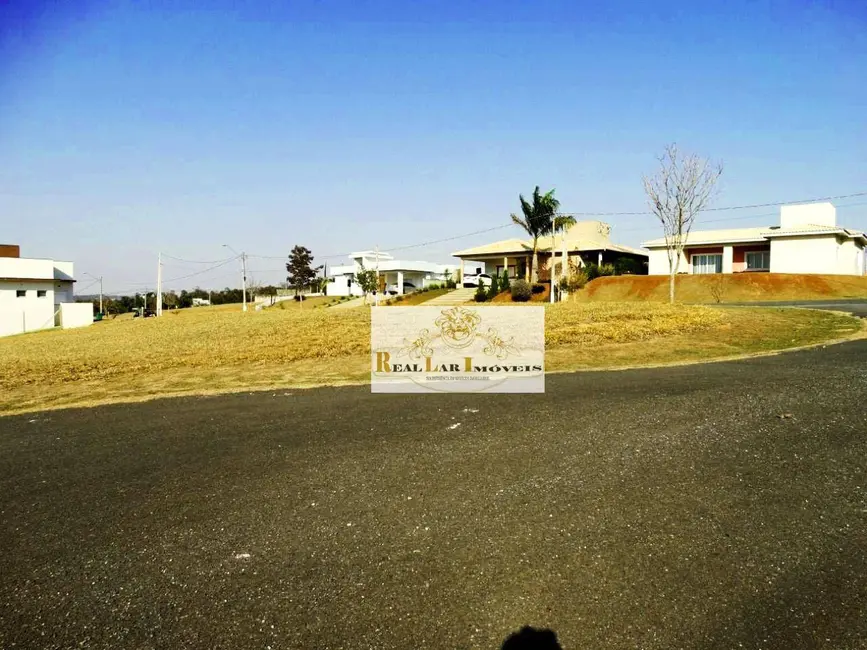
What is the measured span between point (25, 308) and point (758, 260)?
57302mm

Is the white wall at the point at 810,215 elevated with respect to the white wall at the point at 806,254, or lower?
elevated

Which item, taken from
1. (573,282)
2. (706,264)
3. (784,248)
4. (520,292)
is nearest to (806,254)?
(784,248)

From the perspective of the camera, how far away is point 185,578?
375 centimetres

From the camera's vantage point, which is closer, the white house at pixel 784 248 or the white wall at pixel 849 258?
the white house at pixel 784 248

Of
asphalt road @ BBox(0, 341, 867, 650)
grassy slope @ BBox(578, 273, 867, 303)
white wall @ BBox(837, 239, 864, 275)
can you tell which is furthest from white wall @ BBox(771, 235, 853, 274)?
asphalt road @ BBox(0, 341, 867, 650)

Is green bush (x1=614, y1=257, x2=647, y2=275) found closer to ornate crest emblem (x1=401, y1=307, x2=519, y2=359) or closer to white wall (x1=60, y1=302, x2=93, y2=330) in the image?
ornate crest emblem (x1=401, y1=307, x2=519, y2=359)

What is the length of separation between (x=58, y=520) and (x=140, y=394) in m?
6.96

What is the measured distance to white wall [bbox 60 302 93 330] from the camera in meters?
48.1

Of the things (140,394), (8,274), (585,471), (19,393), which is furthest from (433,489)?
(8,274)

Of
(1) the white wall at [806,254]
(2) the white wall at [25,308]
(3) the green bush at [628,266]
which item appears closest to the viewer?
(1) the white wall at [806,254]

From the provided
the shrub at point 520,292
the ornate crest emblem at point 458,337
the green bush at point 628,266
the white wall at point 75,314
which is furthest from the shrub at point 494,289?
the white wall at point 75,314

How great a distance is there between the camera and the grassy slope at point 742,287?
31.2m

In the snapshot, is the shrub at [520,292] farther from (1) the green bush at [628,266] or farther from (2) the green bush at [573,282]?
(1) the green bush at [628,266]

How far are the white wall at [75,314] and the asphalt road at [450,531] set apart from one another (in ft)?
158
